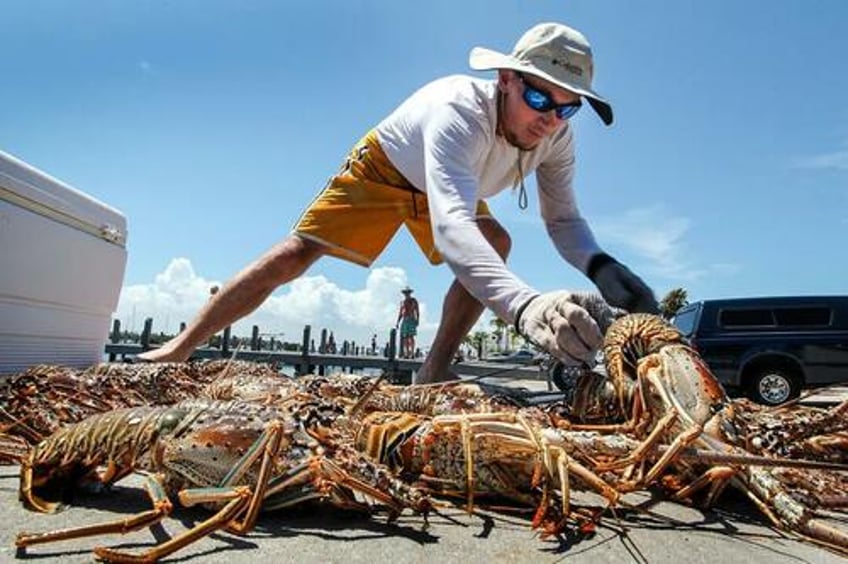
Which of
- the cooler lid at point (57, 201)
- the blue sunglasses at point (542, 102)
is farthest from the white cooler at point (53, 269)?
the blue sunglasses at point (542, 102)

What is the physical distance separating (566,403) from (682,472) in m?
0.69

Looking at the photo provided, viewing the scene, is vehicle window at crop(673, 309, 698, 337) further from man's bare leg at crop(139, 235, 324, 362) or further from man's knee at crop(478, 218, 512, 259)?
man's bare leg at crop(139, 235, 324, 362)

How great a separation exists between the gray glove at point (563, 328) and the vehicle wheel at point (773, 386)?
1256 centimetres

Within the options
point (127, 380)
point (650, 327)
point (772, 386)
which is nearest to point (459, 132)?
point (650, 327)

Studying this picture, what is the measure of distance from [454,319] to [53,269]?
2.85m

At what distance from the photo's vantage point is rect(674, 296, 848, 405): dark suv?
12742 millimetres

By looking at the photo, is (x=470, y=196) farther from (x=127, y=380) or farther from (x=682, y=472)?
(x=127, y=380)

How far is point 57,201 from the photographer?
13.2 feet

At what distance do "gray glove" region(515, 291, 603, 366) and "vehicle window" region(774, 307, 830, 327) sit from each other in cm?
1369

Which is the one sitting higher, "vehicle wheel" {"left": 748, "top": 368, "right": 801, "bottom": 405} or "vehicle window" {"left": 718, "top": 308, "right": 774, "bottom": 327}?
"vehicle window" {"left": 718, "top": 308, "right": 774, "bottom": 327}

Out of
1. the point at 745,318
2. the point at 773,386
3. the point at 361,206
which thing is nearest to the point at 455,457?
the point at 361,206

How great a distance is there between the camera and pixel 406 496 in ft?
4.72

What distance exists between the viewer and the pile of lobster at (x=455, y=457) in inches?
55.9

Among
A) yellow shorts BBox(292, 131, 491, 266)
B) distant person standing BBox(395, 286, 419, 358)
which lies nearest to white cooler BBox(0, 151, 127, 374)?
yellow shorts BBox(292, 131, 491, 266)
